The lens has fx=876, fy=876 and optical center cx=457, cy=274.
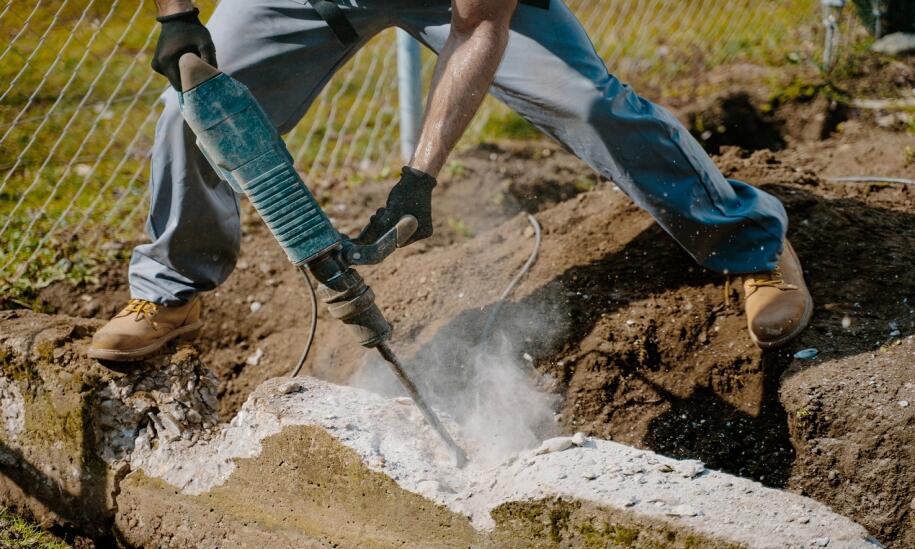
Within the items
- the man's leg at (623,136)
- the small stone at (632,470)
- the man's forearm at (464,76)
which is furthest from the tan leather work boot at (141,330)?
the small stone at (632,470)

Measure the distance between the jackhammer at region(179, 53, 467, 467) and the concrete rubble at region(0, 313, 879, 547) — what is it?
377 mm

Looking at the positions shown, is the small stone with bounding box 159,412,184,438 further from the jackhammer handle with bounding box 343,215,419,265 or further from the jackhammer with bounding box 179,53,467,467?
the jackhammer handle with bounding box 343,215,419,265

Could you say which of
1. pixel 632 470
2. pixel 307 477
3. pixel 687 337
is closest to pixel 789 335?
pixel 687 337

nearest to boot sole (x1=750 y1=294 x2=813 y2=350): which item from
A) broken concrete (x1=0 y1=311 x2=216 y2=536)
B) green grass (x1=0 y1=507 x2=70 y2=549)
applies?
broken concrete (x1=0 y1=311 x2=216 y2=536)

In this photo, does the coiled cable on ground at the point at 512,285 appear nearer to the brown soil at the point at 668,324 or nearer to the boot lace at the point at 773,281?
the brown soil at the point at 668,324

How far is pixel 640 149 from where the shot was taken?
2672 mm

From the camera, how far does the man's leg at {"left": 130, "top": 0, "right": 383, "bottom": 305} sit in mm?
2678

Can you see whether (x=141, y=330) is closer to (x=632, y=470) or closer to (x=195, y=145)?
(x=195, y=145)

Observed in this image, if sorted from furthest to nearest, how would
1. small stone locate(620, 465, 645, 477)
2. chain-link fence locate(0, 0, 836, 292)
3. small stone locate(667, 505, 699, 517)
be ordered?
chain-link fence locate(0, 0, 836, 292) < small stone locate(620, 465, 645, 477) < small stone locate(667, 505, 699, 517)

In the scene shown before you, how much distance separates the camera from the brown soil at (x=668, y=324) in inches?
96.2

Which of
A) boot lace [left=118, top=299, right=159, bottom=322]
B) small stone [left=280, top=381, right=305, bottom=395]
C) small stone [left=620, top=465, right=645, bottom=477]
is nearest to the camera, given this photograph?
small stone [left=620, top=465, right=645, bottom=477]

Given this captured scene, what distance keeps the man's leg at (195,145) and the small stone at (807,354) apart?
5.38 ft

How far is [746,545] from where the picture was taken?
1.86 meters

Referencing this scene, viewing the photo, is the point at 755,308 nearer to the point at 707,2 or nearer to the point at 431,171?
the point at 431,171
